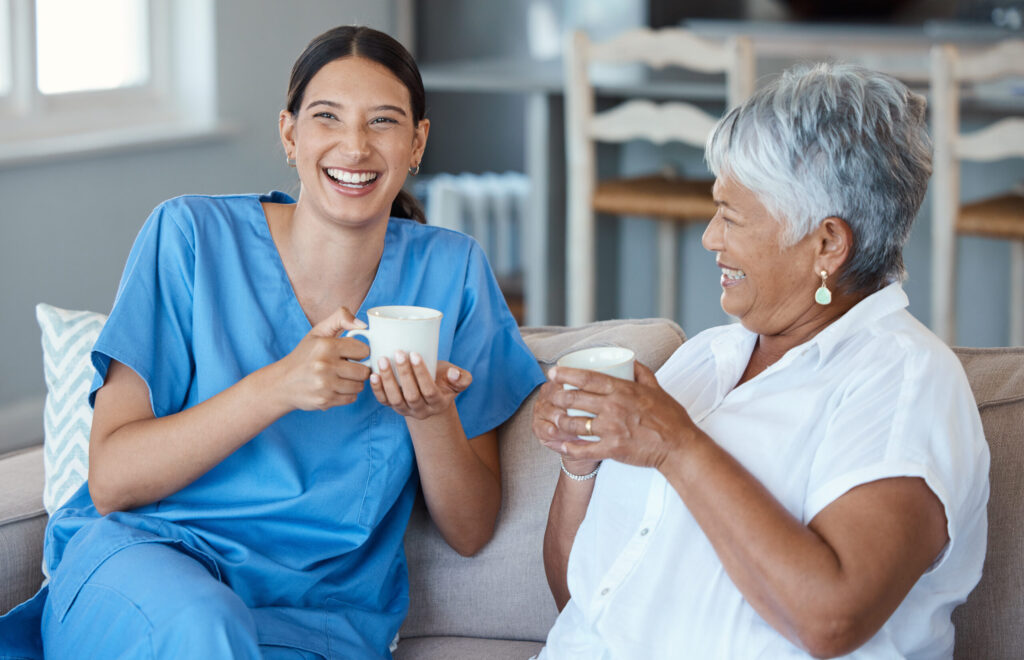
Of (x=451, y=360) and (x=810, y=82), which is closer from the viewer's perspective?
(x=810, y=82)

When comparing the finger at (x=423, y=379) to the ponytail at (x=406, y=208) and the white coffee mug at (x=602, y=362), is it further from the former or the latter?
the ponytail at (x=406, y=208)

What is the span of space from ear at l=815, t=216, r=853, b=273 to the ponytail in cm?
59

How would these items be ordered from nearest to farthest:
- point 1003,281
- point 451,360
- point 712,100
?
point 451,360
point 1003,281
point 712,100

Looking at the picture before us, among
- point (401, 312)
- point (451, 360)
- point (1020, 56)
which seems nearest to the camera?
point (401, 312)

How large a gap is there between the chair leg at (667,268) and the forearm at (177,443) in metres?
2.55

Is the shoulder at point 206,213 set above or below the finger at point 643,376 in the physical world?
above

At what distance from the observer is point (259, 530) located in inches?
52.2

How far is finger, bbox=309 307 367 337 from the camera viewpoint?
1199 mm

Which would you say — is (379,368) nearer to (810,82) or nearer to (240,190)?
(810,82)

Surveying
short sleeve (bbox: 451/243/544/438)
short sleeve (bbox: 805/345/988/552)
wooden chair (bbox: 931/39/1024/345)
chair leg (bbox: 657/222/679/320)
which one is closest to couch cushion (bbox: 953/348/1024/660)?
short sleeve (bbox: 805/345/988/552)

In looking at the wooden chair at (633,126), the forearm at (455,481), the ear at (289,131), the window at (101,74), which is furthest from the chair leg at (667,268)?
the ear at (289,131)

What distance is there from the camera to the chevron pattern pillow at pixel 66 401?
4.91 feet

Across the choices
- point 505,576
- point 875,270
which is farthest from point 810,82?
point 505,576

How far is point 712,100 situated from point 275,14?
59.5 inches
